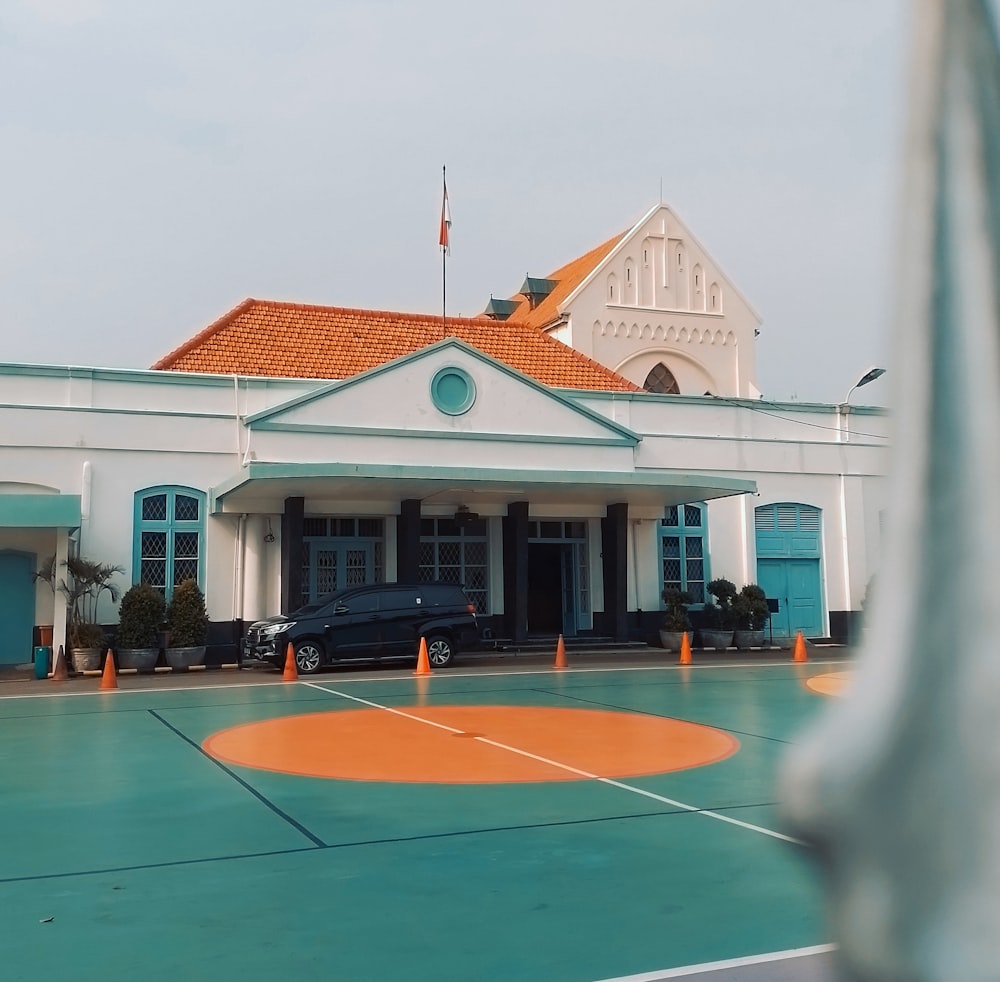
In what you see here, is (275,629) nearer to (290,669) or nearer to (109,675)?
(290,669)

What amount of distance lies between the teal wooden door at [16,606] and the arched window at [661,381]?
76.8 ft

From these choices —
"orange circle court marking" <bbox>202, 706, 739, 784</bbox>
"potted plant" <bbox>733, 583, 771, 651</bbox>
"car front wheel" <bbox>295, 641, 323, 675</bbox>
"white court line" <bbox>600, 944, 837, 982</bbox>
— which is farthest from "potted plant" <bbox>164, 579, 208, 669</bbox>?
"white court line" <bbox>600, 944, 837, 982</bbox>

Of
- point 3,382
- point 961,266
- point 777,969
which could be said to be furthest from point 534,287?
point 961,266

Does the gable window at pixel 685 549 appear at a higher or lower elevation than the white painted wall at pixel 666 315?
lower

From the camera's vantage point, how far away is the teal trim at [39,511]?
2066 centimetres

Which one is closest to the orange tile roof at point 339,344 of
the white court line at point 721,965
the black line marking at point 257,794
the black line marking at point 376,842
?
the black line marking at point 257,794

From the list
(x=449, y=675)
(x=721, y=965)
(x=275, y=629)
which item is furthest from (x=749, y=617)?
(x=721, y=965)

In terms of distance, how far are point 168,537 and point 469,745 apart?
13233mm

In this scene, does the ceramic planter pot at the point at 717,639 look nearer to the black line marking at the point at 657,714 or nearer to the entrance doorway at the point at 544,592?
the entrance doorway at the point at 544,592

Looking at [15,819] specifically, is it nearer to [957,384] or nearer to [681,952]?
[681,952]

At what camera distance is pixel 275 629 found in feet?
68.3

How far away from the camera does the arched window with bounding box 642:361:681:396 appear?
130ft

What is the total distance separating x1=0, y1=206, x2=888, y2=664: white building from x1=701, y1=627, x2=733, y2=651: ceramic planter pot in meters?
1.40

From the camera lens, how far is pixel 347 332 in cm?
2861
